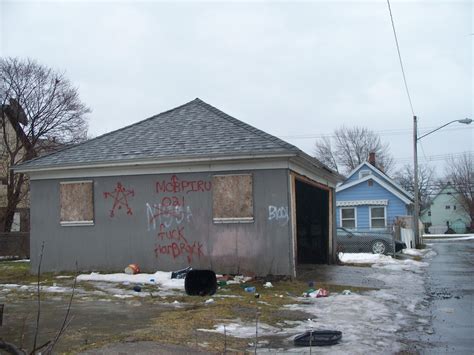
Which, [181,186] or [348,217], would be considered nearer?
[181,186]

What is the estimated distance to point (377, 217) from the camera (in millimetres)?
32938

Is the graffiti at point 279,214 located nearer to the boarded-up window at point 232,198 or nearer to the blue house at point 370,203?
the boarded-up window at point 232,198

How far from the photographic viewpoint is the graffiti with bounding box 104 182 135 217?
557 inches

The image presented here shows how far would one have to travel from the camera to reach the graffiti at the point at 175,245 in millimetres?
13500

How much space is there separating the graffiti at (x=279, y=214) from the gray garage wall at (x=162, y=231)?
0.06 ft

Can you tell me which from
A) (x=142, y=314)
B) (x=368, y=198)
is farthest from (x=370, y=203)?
(x=142, y=314)

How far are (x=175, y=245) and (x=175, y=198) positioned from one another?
4.00ft

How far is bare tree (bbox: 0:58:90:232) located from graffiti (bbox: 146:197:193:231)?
1855 cm

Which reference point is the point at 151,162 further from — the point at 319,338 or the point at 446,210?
the point at 446,210

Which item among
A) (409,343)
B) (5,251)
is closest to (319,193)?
(409,343)

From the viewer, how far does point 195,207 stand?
13.5 m

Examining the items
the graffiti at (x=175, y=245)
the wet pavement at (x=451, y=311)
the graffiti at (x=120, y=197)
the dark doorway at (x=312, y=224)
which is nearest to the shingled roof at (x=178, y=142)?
the graffiti at (x=120, y=197)

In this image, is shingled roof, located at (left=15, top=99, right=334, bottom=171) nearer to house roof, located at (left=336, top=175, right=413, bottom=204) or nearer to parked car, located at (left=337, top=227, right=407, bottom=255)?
parked car, located at (left=337, top=227, right=407, bottom=255)

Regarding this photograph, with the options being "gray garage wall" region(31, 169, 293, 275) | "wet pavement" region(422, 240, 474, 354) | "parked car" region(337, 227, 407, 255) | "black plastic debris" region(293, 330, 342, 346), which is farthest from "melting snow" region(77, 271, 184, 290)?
"parked car" region(337, 227, 407, 255)
